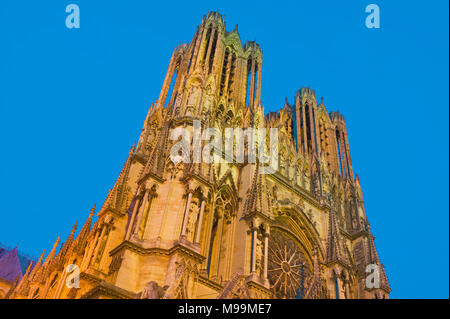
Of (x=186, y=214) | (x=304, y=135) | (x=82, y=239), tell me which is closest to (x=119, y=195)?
(x=82, y=239)

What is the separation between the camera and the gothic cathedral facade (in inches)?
615

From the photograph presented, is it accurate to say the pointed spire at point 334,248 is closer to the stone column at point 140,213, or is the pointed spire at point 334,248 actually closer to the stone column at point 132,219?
the stone column at point 140,213

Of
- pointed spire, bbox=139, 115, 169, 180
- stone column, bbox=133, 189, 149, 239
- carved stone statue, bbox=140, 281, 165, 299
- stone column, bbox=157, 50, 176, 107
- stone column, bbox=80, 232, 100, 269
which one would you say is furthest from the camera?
stone column, bbox=157, 50, 176, 107

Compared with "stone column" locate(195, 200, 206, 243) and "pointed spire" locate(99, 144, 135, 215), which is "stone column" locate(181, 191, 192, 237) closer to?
"stone column" locate(195, 200, 206, 243)

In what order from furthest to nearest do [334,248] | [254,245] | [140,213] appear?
[334,248] → [254,245] → [140,213]

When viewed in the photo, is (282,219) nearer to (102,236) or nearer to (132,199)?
(132,199)

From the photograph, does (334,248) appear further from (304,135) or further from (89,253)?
(304,135)

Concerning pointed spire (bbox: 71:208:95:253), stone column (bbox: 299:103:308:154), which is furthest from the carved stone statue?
stone column (bbox: 299:103:308:154)

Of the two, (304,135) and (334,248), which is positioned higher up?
(304,135)

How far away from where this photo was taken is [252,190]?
67.2ft

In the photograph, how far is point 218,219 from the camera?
67.6 feet

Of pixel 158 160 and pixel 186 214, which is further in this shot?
pixel 158 160
